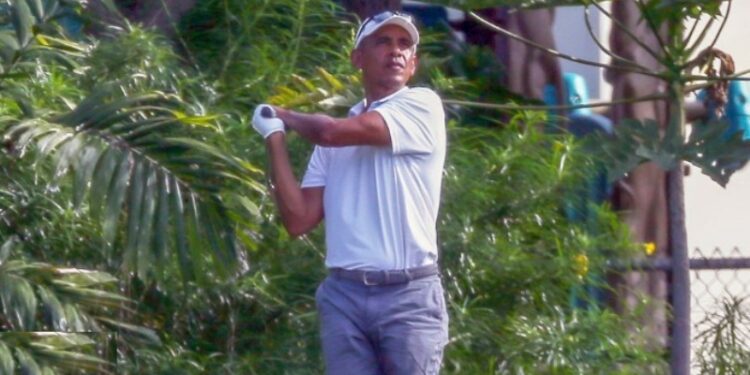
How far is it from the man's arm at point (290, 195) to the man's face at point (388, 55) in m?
0.34

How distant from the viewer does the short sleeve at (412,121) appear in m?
4.19

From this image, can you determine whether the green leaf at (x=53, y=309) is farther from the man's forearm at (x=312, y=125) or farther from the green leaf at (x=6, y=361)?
the man's forearm at (x=312, y=125)

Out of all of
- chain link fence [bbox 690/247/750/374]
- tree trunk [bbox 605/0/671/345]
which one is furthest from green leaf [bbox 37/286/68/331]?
tree trunk [bbox 605/0/671/345]

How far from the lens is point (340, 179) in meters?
4.28

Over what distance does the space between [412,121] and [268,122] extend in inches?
15.2

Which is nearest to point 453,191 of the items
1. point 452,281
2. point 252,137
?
point 452,281

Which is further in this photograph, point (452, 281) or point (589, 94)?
point (589, 94)

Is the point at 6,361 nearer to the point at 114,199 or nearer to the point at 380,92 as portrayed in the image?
the point at 114,199

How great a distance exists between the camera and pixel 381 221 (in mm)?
4172

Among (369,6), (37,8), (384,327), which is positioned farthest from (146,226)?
(369,6)

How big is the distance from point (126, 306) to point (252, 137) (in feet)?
2.53

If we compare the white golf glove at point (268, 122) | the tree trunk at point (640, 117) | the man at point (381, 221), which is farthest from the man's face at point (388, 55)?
the tree trunk at point (640, 117)

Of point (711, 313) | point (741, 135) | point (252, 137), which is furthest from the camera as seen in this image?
point (711, 313)

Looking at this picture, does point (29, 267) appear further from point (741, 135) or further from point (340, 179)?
point (741, 135)
